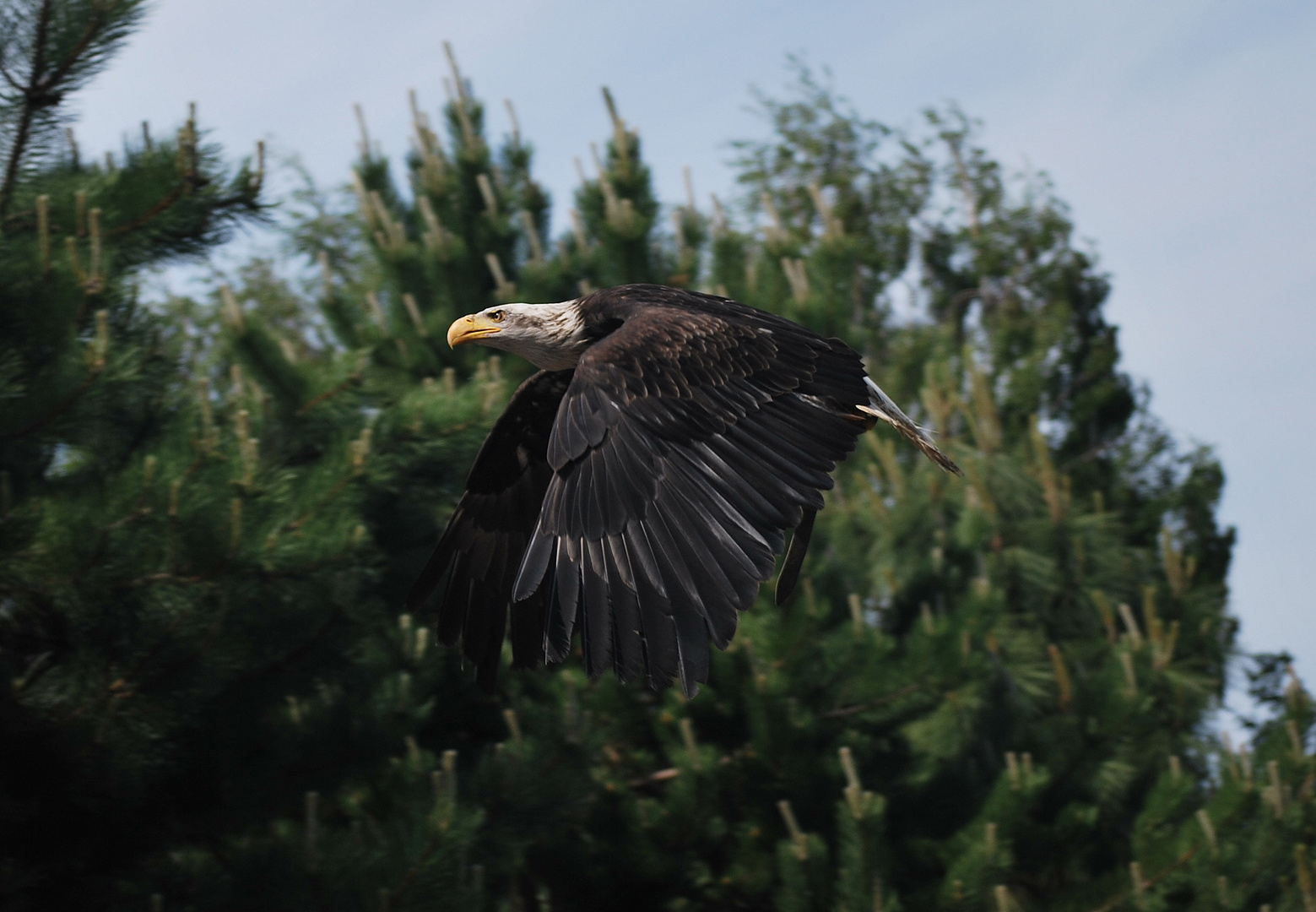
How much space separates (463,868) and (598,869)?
205 cm

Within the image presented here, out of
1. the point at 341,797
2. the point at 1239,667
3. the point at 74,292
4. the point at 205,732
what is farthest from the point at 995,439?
the point at 74,292

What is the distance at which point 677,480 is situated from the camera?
12.1ft

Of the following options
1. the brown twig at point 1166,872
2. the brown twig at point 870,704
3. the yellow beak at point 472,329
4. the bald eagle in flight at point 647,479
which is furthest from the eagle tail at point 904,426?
the brown twig at point 1166,872

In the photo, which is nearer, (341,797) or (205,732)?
(205,732)

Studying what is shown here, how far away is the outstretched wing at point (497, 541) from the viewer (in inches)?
179

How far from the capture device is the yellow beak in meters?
5.07

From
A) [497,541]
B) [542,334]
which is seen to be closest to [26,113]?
[542,334]

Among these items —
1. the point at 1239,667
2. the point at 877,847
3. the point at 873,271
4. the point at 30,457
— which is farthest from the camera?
the point at 873,271

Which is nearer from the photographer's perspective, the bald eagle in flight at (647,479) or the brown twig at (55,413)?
the bald eagle in flight at (647,479)

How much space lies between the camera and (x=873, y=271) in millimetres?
16141

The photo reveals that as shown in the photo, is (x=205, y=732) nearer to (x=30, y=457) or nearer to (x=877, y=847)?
(x=30, y=457)

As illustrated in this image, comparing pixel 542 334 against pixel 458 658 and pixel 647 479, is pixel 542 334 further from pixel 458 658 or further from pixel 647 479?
pixel 458 658

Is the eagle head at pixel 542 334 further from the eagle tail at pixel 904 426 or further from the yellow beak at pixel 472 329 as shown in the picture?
the eagle tail at pixel 904 426

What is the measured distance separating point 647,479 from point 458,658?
4.44 meters
